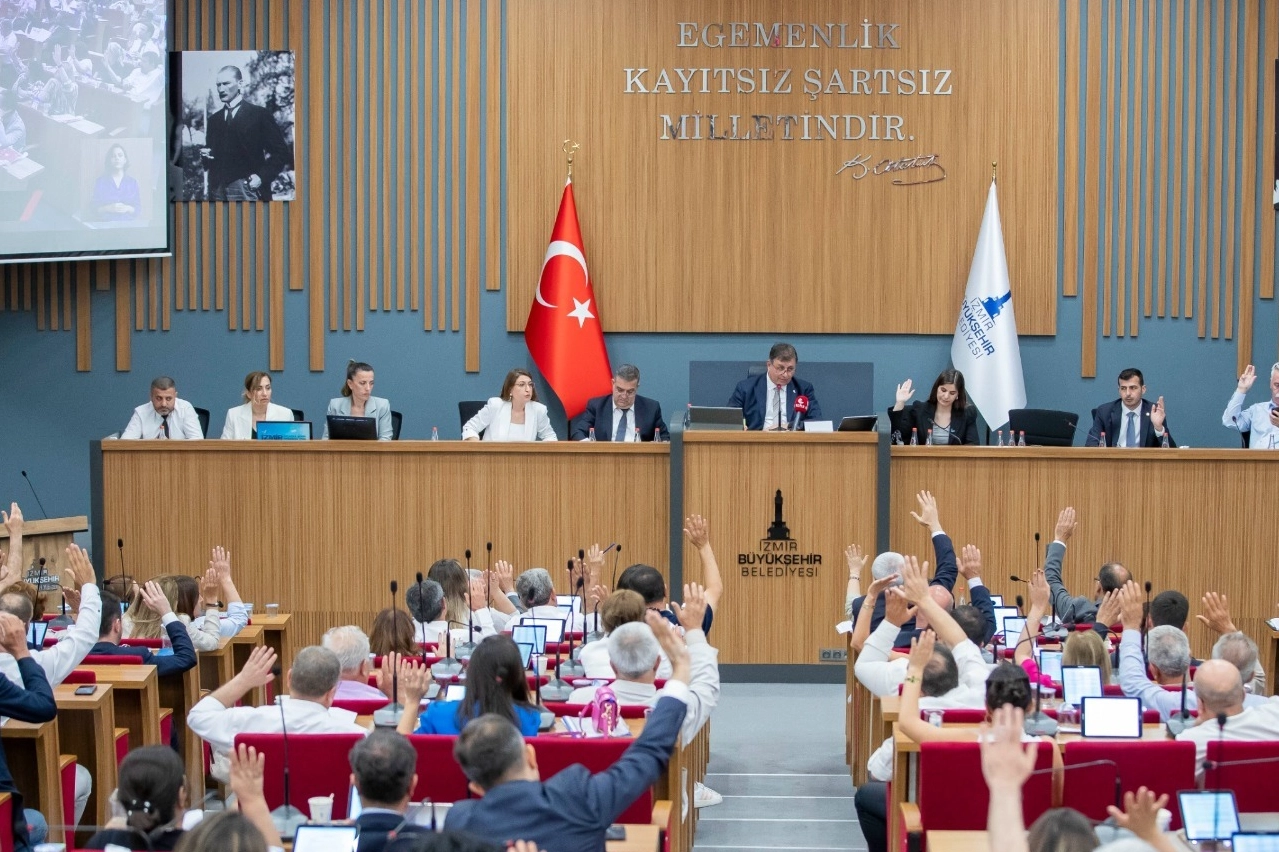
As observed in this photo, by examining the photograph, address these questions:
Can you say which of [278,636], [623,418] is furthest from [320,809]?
[623,418]

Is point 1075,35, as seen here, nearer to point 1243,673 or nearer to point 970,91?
point 970,91

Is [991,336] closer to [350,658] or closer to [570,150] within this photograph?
[570,150]

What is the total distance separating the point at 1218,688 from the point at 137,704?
3.66 m

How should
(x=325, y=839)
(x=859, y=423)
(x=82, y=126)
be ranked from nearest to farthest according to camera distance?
1. (x=325, y=839)
2. (x=859, y=423)
3. (x=82, y=126)

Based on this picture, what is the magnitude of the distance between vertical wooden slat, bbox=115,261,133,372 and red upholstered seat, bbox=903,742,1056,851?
8.05 meters

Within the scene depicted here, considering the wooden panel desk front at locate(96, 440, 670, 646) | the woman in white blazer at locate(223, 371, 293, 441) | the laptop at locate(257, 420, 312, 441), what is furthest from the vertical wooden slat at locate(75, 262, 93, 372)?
the laptop at locate(257, 420, 312, 441)

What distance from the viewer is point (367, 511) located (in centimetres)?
784

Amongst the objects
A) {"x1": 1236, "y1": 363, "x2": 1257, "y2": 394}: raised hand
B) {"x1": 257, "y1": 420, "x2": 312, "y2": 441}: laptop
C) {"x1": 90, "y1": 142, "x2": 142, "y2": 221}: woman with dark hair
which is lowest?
{"x1": 257, "y1": 420, "x2": 312, "y2": 441}: laptop

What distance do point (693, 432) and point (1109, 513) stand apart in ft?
7.40

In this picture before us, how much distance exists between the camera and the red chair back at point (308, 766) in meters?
3.90

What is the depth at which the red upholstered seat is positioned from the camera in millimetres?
3742

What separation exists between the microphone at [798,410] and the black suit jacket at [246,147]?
14.0 feet

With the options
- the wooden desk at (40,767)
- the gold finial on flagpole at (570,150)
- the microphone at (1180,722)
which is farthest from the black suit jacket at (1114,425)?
the wooden desk at (40,767)

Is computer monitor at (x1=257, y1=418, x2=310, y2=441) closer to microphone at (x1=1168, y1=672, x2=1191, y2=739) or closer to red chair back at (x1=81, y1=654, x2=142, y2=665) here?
red chair back at (x1=81, y1=654, x2=142, y2=665)
